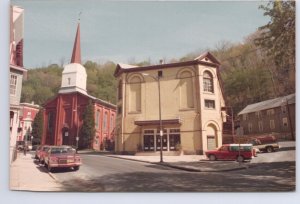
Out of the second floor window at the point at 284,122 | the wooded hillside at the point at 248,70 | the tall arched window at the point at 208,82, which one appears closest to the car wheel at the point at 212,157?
the wooded hillside at the point at 248,70

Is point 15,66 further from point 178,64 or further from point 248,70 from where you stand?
point 248,70

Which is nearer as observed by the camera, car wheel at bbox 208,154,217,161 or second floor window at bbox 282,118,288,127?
second floor window at bbox 282,118,288,127

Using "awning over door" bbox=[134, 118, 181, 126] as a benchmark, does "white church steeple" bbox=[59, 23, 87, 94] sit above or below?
above

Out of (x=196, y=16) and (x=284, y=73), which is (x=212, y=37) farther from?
(x=284, y=73)

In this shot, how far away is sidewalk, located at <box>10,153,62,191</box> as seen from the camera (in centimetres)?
588

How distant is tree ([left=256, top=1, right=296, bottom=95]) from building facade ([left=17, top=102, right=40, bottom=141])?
14.7 feet

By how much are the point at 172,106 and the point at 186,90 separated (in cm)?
41

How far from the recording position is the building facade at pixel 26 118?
624 centimetres

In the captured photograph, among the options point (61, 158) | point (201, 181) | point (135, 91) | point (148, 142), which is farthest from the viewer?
point (135, 91)

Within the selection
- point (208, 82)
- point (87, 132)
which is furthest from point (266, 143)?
point (87, 132)

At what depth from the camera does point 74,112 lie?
6.32 metres

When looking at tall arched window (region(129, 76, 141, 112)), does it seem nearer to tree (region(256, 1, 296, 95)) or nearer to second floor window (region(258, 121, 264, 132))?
second floor window (region(258, 121, 264, 132))

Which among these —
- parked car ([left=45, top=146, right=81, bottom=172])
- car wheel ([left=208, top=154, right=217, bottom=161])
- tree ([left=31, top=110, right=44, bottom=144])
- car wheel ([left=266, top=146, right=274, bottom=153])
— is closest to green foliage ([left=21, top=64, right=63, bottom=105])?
tree ([left=31, top=110, right=44, bottom=144])

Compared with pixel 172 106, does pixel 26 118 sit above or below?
below
